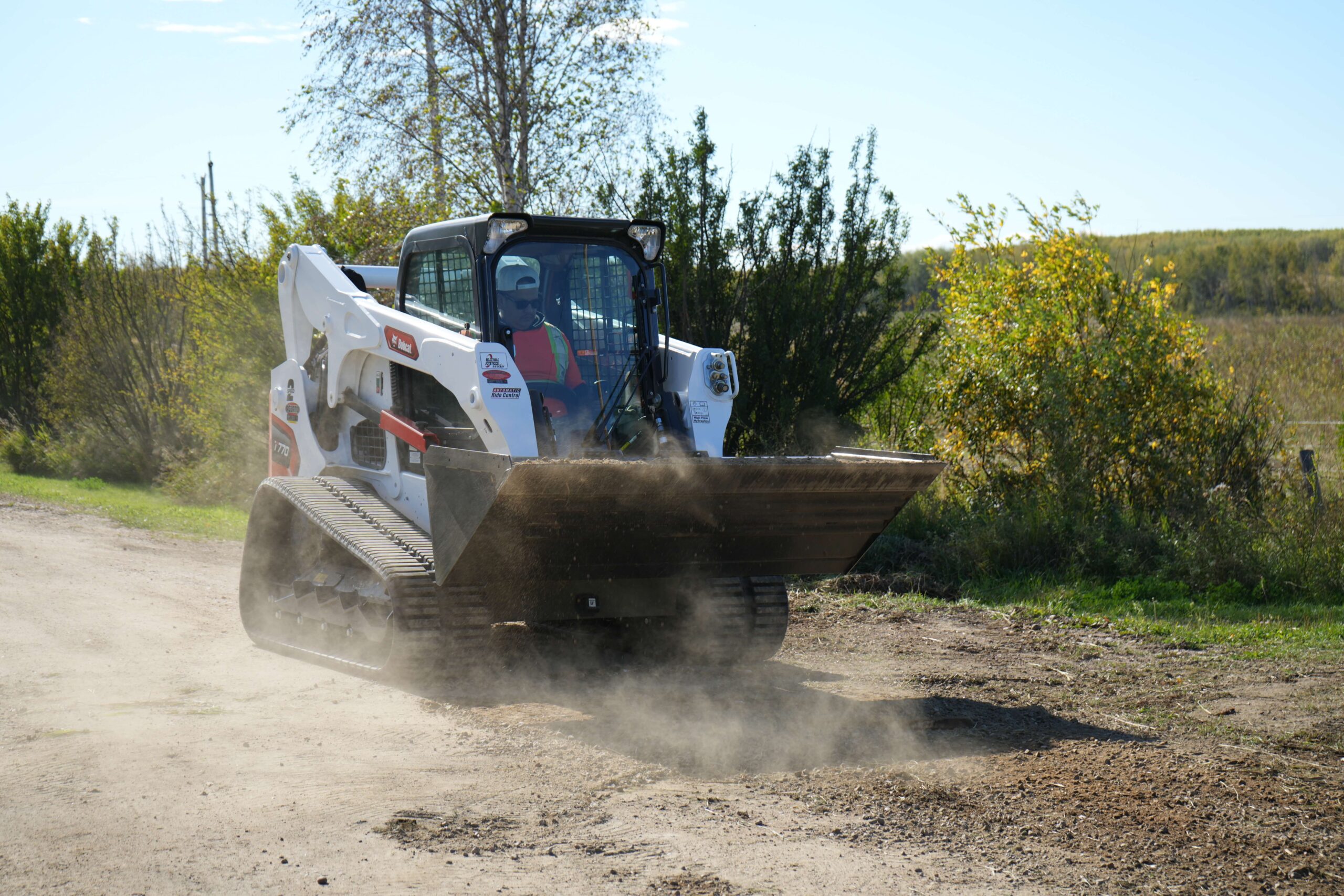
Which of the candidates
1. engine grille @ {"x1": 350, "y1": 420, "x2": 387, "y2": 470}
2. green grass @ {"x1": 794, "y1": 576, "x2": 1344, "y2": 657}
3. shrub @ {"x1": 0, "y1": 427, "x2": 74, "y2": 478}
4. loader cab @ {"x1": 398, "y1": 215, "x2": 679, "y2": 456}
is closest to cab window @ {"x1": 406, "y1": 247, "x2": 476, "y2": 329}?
loader cab @ {"x1": 398, "y1": 215, "x2": 679, "y2": 456}

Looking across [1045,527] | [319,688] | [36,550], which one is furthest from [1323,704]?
[36,550]

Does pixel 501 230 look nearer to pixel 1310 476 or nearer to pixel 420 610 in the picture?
pixel 420 610

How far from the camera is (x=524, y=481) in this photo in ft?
18.1

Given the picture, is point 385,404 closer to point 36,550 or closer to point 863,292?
point 36,550

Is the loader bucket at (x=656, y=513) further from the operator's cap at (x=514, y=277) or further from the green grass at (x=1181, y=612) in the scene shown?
the green grass at (x=1181, y=612)

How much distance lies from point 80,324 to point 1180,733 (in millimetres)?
21823

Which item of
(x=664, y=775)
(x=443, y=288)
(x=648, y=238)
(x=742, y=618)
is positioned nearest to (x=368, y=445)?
(x=443, y=288)

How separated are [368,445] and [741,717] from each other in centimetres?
355

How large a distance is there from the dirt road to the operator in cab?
1.77m

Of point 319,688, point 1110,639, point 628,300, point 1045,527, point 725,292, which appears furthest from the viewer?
point 725,292

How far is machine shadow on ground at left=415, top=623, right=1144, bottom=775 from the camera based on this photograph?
17.6ft

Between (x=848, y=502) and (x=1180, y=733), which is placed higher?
(x=848, y=502)

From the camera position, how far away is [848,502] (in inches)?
253

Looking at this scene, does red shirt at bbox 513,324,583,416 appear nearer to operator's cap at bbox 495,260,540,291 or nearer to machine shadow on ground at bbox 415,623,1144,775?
operator's cap at bbox 495,260,540,291
